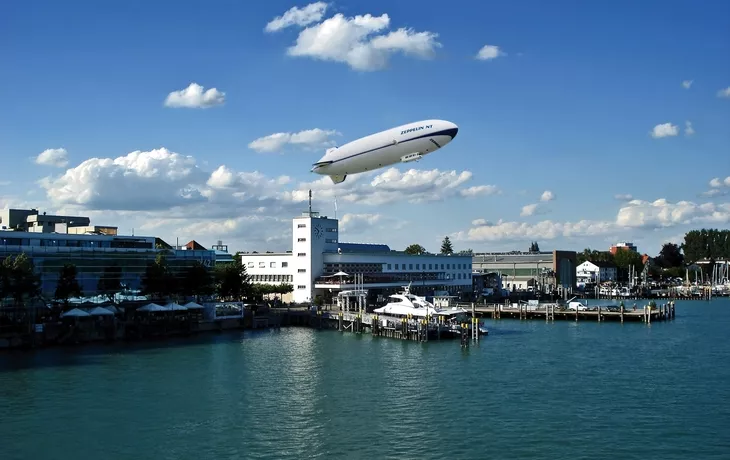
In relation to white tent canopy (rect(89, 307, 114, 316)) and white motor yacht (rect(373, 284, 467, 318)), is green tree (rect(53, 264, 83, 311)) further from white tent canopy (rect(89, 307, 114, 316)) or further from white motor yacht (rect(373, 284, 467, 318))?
white motor yacht (rect(373, 284, 467, 318))

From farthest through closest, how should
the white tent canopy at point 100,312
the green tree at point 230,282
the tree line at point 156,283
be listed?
the green tree at point 230,282
the white tent canopy at point 100,312
the tree line at point 156,283

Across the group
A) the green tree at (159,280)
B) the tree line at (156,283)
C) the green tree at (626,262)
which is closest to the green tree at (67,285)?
the tree line at (156,283)

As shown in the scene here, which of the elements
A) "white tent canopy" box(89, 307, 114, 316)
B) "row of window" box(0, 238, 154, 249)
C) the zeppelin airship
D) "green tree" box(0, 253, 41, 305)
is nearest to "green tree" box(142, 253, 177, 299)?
"row of window" box(0, 238, 154, 249)

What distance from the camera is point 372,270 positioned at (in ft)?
336

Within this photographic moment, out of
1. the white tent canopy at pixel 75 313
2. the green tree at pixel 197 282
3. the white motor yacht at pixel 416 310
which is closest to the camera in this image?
the white tent canopy at pixel 75 313

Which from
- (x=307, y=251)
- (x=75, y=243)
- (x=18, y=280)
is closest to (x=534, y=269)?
(x=307, y=251)

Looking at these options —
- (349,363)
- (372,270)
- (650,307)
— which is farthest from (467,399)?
(372,270)

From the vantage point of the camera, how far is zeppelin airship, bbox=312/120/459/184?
53.2 m

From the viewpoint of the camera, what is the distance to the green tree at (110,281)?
72500 millimetres

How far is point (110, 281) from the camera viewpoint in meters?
73.6

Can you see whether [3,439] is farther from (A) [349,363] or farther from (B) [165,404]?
(A) [349,363]

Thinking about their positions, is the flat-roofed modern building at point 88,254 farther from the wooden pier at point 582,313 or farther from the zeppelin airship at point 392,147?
the wooden pier at point 582,313

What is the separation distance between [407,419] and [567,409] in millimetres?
8368

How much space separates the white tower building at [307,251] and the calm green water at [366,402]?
115 feet
